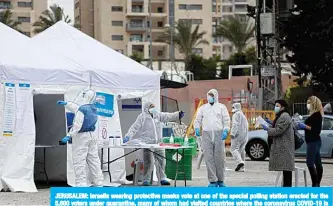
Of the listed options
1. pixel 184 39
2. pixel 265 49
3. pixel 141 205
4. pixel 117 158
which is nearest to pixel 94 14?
pixel 184 39

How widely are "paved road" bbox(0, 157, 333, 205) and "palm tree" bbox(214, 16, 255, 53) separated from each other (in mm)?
52213

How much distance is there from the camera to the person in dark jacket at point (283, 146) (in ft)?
46.1

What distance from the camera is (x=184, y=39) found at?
81062 mm

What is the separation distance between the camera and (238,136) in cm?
2197

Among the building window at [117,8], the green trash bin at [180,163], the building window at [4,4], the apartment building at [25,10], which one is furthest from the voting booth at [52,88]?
the building window at [4,4]

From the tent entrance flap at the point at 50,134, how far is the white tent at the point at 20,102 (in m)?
1.43

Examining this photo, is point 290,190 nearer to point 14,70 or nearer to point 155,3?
point 14,70

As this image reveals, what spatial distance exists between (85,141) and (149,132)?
2081 millimetres

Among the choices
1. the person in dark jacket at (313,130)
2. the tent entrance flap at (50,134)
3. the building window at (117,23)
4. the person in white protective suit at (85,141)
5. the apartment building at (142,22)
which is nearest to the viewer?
the person in white protective suit at (85,141)

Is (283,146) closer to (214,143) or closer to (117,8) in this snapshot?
(214,143)

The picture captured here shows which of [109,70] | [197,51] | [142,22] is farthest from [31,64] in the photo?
[142,22]

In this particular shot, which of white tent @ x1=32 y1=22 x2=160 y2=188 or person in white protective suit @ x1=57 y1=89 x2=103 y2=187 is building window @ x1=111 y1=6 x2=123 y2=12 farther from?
person in white protective suit @ x1=57 y1=89 x2=103 y2=187

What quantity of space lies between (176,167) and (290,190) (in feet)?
36.1

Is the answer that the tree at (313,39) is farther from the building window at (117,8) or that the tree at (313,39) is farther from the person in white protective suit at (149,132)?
the building window at (117,8)
